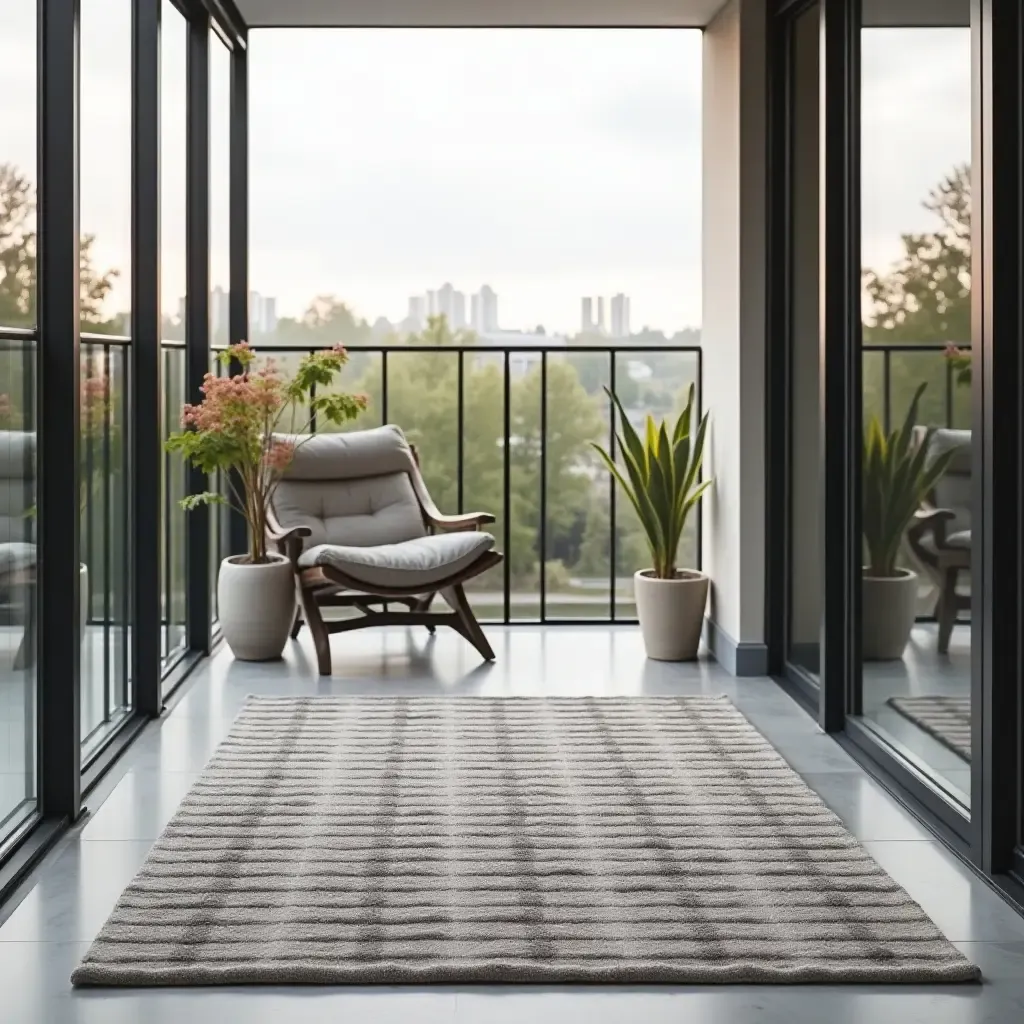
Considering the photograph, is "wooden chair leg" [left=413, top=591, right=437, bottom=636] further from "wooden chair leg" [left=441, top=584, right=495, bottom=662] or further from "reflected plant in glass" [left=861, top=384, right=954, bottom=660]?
"reflected plant in glass" [left=861, top=384, right=954, bottom=660]

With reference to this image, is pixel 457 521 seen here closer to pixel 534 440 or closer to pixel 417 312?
pixel 534 440

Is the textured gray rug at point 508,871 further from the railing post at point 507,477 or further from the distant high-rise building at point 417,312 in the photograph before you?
the distant high-rise building at point 417,312

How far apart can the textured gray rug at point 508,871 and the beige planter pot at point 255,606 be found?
1142 millimetres

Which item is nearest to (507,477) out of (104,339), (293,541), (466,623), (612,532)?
(612,532)

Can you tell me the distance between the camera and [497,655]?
6000 millimetres

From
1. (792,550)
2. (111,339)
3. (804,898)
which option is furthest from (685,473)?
(804,898)

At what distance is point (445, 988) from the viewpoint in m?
2.64

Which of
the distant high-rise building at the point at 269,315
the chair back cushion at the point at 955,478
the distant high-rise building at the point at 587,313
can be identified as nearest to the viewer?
the chair back cushion at the point at 955,478

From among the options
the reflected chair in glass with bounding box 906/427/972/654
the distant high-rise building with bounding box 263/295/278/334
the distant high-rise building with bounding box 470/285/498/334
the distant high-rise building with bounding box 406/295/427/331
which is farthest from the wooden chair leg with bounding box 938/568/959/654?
the distant high-rise building with bounding box 406/295/427/331

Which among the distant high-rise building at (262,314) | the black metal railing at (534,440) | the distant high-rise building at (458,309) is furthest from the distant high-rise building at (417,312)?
the distant high-rise building at (262,314)

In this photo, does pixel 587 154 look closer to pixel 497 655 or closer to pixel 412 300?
pixel 412 300

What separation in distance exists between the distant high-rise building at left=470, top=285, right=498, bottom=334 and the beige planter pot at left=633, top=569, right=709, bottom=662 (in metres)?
2.57

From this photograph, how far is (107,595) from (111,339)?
0.75 metres

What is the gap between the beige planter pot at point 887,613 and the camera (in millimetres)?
3982
